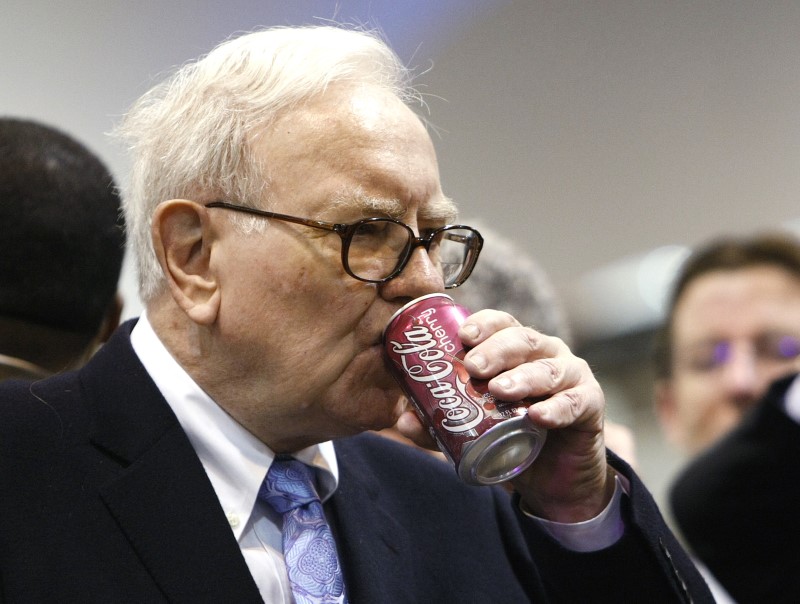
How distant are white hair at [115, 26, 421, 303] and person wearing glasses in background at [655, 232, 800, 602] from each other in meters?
0.87

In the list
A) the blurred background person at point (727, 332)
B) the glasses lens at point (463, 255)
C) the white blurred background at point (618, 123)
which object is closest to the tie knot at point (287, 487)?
the glasses lens at point (463, 255)

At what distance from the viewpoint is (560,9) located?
12.8ft

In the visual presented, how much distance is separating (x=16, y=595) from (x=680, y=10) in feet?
11.6

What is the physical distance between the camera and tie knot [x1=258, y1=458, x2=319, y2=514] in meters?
1.27

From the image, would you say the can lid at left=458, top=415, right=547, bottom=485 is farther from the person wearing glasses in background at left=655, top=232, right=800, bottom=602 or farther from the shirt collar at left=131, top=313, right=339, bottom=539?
the person wearing glasses in background at left=655, top=232, right=800, bottom=602

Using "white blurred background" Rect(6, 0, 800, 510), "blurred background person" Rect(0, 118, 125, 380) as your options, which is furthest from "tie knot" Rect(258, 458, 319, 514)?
"white blurred background" Rect(6, 0, 800, 510)

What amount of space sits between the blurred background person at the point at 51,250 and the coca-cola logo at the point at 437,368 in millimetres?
632

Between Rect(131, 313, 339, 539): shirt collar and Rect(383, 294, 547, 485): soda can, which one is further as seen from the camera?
Rect(131, 313, 339, 539): shirt collar

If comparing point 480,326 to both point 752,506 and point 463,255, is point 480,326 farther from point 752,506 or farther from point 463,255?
point 752,506

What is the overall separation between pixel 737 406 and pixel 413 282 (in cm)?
146

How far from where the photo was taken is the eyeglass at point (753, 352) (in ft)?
8.13

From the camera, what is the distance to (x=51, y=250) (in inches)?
59.9

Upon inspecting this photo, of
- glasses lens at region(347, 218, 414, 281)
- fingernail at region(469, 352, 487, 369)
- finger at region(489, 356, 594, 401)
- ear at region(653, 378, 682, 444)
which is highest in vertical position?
glasses lens at region(347, 218, 414, 281)

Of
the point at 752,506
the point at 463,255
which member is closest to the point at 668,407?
the point at 752,506
